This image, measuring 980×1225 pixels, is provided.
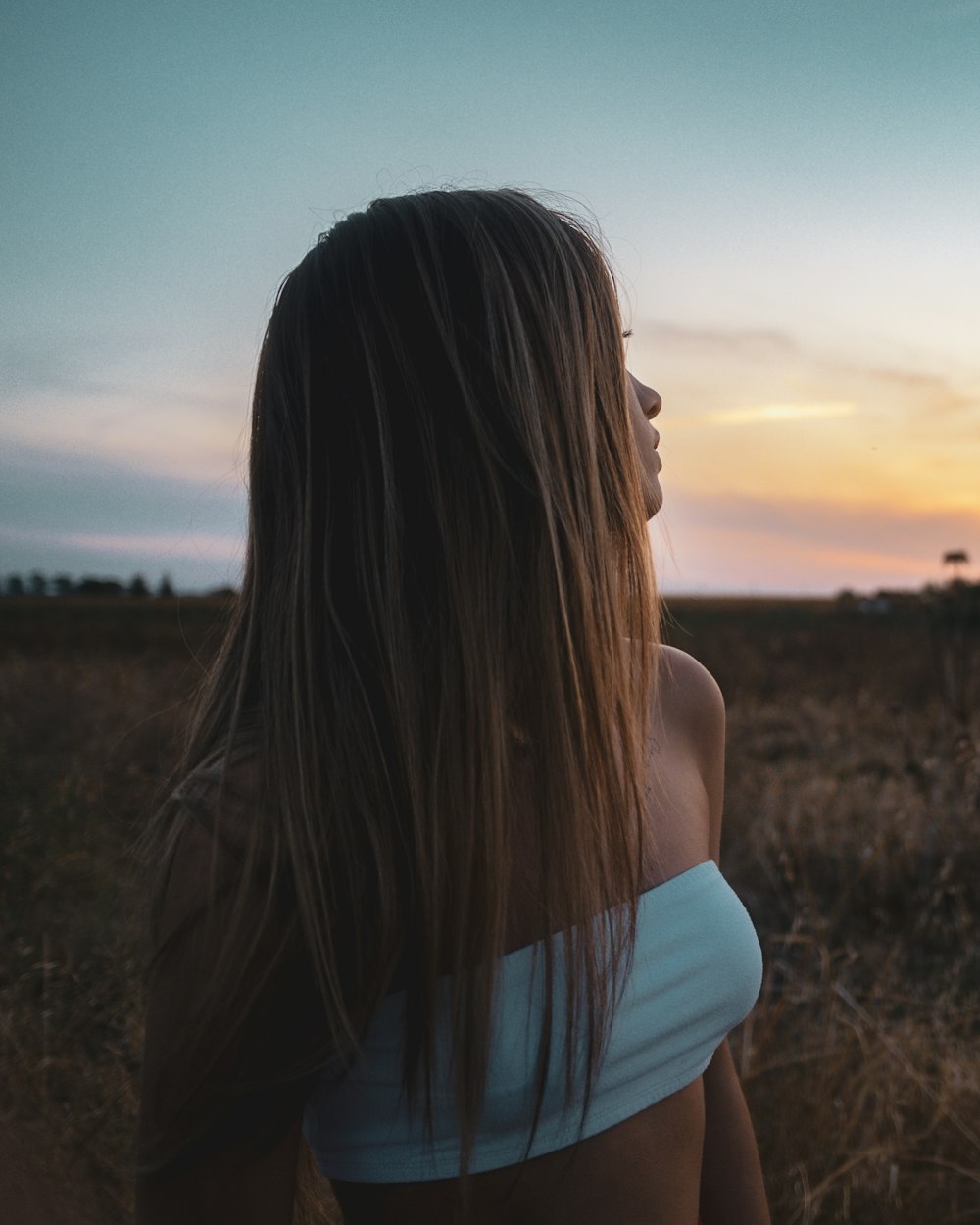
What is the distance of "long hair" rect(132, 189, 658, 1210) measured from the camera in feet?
2.81

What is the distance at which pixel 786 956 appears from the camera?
3906mm

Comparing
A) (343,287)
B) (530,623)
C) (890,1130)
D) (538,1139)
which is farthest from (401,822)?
(890,1130)

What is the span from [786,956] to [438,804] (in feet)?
11.8

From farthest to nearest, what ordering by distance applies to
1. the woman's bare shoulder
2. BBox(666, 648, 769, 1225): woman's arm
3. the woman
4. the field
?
the field
the woman's bare shoulder
BBox(666, 648, 769, 1225): woman's arm
the woman

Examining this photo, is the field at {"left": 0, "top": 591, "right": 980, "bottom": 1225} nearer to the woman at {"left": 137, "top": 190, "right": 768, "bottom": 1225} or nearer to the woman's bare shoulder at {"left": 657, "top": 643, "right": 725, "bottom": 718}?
the woman's bare shoulder at {"left": 657, "top": 643, "right": 725, "bottom": 718}

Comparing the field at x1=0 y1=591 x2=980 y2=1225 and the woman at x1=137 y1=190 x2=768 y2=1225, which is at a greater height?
the woman at x1=137 y1=190 x2=768 y2=1225

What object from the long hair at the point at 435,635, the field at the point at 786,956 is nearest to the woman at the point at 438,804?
the long hair at the point at 435,635

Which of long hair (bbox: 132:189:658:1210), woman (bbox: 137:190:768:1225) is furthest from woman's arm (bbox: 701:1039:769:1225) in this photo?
long hair (bbox: 132:189:658:1210)

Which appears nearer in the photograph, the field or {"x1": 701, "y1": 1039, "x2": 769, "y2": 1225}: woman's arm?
{"x1": 701, "y1": 1039, "x2": 769, "y2": 1225}: woman's arm

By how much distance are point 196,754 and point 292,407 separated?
0.42 meters

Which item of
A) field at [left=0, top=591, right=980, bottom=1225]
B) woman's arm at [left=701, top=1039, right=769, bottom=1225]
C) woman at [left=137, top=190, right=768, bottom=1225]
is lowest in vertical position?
field at [left=0, top=591, right=980, bottom=1225]

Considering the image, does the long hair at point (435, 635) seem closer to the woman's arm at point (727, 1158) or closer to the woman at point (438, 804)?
the woman at point (438, 804)

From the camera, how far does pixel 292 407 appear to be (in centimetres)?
102

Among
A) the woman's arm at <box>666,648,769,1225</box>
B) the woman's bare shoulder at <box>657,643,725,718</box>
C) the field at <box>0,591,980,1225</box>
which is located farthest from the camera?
the field at <box>0,591,980,1225</box>
